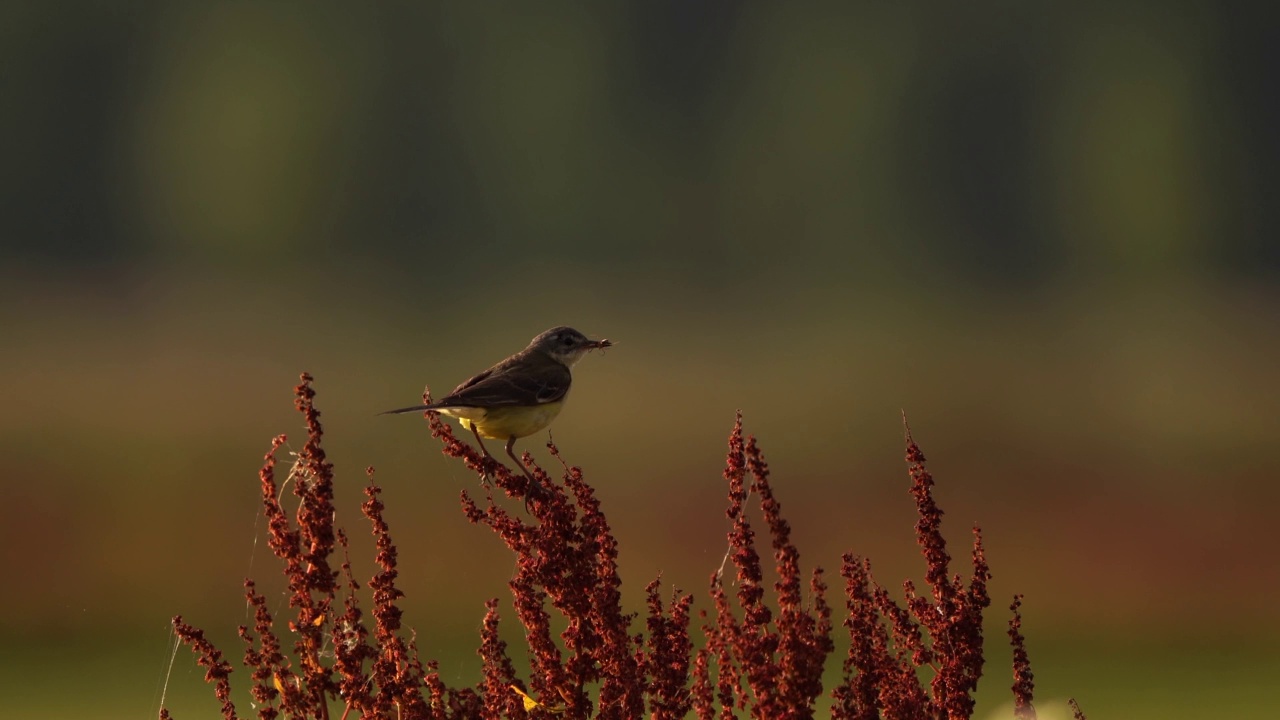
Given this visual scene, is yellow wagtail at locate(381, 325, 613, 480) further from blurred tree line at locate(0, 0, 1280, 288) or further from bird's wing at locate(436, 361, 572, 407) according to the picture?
blurred tree line at locate(0, 0, 1280, 288)

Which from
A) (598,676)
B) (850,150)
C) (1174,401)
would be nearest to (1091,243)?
(850,150)

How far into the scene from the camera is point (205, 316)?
5419 centimetres

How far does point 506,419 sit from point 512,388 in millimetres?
139

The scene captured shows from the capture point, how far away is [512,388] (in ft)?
21.3

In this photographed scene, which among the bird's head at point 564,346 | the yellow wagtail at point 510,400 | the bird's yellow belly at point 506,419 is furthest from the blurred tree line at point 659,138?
the bird's yellow belly at point 506,419

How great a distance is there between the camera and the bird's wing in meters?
6.30

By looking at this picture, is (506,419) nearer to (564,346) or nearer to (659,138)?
(564,346)

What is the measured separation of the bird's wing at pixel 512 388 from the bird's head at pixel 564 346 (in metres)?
0.36

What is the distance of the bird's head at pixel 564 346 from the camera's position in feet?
24.1

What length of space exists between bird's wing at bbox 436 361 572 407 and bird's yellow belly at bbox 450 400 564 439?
0.15 feet

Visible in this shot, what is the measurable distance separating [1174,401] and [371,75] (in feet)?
137

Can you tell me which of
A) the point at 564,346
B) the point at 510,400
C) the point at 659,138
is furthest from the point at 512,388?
the point at 659,138

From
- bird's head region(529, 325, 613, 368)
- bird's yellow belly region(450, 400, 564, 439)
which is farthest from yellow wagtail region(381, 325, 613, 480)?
bird's head region(529, 325, 613, 368)

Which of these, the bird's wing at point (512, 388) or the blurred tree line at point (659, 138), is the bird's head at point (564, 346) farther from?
the blurred tree line at point (659, 138)
